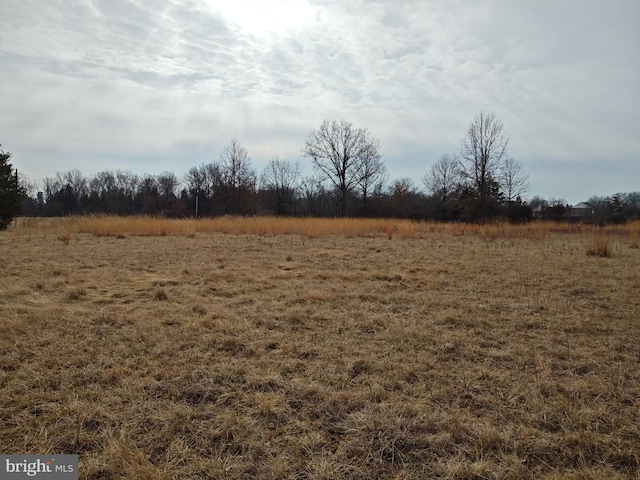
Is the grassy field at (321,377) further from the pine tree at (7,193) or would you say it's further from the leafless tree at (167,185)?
the leafless tree at (167,185)

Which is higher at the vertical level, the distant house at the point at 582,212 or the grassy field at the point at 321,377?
the distant house at the point at 582,212

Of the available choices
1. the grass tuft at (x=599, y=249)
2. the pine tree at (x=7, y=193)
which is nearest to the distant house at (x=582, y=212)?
the grass tuft at (x=599, y=249)

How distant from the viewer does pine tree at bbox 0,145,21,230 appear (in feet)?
32.3

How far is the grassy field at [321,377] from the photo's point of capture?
1823mm

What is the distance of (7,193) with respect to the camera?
32.5ft

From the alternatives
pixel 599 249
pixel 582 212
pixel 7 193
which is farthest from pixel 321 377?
pixel 582 212

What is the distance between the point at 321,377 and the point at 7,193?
11.6 m

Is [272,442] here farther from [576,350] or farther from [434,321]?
[576,350]

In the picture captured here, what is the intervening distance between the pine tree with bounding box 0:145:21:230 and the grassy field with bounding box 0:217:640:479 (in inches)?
224

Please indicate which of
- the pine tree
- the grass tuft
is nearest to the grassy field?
the grass tuft

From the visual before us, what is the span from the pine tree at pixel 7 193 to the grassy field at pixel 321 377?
568 cm

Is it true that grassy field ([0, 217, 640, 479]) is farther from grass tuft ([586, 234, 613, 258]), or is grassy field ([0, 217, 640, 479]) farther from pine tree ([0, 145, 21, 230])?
pine tree ([0, 145, 21, 230])

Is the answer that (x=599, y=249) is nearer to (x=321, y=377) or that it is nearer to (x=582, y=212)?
(x=321, y=377)

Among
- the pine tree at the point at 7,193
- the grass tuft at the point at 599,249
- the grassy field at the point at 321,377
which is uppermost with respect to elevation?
the pine tree at the point at 7,193
